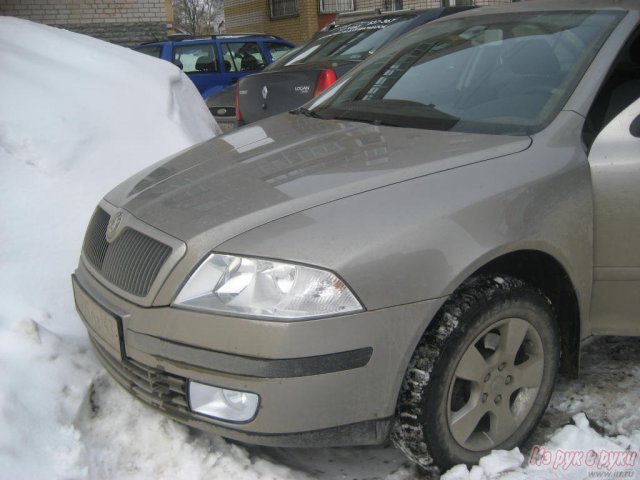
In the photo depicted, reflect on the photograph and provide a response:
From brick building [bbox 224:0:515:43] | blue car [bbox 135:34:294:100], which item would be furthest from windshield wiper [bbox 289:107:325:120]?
brick building [bbox 224:0:515:43]

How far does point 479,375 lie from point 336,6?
66.4ft

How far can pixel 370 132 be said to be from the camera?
9.52 feet

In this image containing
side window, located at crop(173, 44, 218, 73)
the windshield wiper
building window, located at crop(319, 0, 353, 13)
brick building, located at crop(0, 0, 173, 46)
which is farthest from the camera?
building window, located at crop(319, 0, 353, 13)

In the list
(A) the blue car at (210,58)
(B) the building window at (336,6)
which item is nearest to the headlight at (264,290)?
(A) the blue car at (210,58)

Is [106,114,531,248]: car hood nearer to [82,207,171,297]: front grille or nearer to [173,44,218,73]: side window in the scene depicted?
[82,207,171,297]: front grille

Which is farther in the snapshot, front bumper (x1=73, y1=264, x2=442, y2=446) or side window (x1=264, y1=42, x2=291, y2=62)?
side window (x1=264, y1=42, x2=291, y2=62)

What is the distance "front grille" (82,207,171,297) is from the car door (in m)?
1.62

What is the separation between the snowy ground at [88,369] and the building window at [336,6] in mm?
17518

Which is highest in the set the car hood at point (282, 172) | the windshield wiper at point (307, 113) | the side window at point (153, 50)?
the side window at point (153, 50)

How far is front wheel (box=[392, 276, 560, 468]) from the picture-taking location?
7.28 feet

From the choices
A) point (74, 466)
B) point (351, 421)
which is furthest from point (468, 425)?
point (74, 466)

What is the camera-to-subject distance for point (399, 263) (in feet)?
6.93

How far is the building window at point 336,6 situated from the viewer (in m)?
21.1

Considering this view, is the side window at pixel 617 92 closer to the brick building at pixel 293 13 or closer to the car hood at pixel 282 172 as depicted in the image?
the car hood at pixel 282 172
